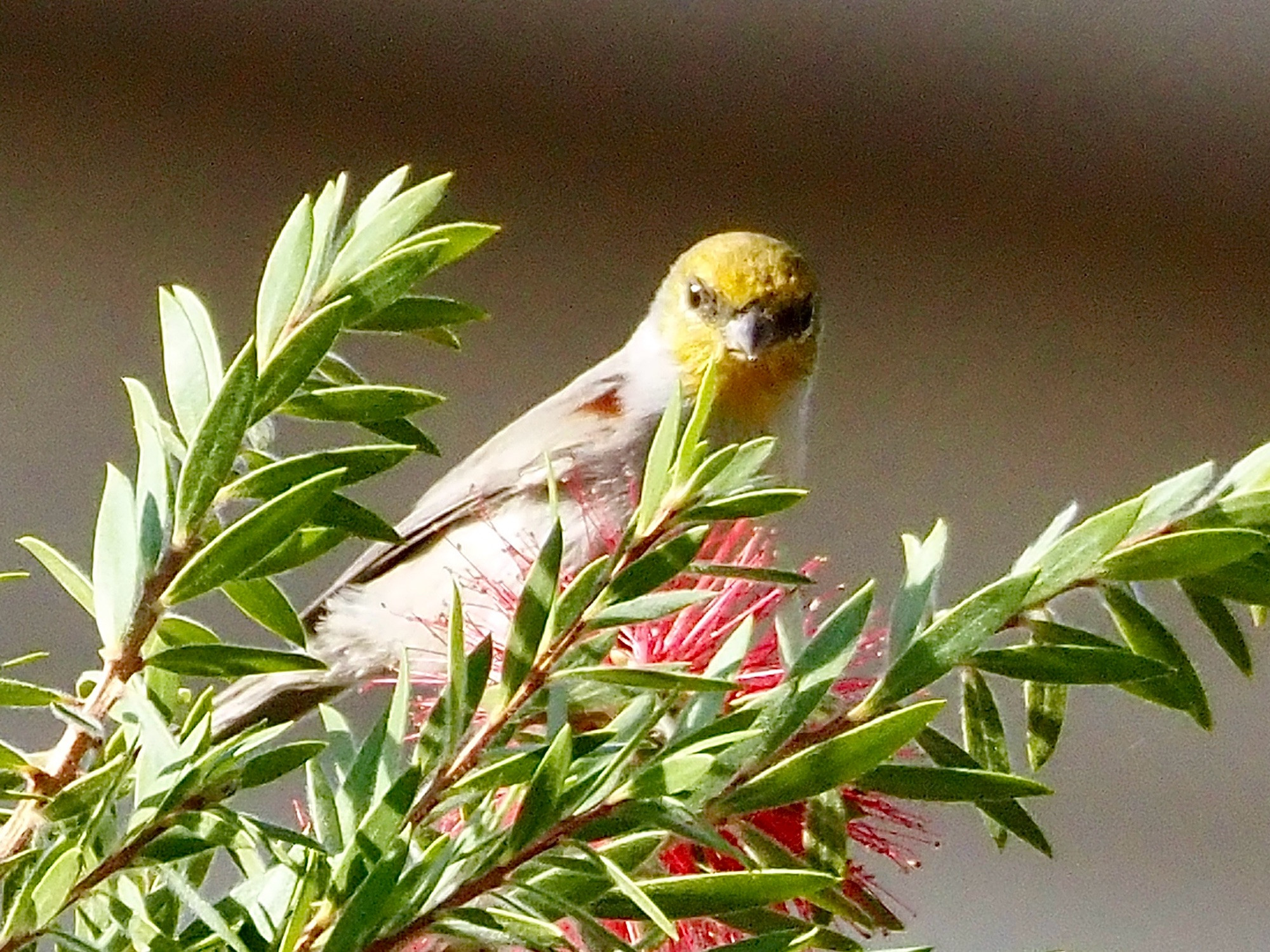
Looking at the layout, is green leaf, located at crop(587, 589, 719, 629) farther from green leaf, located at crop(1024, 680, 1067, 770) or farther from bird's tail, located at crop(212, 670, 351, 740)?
bird's tail, located at crop(212, 670, 351, 740)

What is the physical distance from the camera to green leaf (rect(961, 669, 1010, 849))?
33 centimetres

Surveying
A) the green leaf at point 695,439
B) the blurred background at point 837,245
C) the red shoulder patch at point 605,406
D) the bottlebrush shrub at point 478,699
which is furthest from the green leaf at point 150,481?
the blurred background at point 837,245

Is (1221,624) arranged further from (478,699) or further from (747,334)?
(747,334)

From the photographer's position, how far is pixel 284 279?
303 mm

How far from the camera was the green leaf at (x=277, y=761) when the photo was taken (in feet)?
0.86

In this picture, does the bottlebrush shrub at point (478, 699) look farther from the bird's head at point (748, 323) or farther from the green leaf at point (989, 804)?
the bird's head at point (748, 323)

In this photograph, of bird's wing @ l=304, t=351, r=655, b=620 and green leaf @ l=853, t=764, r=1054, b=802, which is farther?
bird's wing @ l=304, t=351, r=655, b=620

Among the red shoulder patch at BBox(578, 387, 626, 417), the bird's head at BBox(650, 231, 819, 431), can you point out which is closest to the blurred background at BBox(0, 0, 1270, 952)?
the bird's head at BBox(650, 231, 819, 431)

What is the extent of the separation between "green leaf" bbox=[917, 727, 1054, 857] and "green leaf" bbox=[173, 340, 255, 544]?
0.50 feet

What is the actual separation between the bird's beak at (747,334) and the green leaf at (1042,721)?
0.58 meters

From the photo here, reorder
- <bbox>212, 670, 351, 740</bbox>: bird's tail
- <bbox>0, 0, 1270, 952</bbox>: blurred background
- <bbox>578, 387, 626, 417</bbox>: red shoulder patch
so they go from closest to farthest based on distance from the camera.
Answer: <bbox>212, 670, 351, 740</bbox>: bird's tail → <bbox>578, 387, 626, 417</bbox>: red shoulder patch → <bbox>0, 0, 1270, 952</bbox>: blurred background

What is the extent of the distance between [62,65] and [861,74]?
2.63 feet

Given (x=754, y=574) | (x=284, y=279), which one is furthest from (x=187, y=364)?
(x=754, y=574)

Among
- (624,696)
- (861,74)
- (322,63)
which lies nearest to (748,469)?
(624,696)
